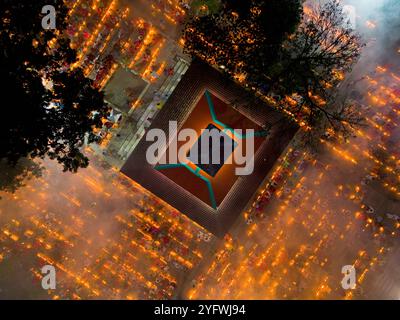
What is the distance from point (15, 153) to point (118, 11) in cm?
780

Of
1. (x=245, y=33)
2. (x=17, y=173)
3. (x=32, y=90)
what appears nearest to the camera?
(x=32, y=90)

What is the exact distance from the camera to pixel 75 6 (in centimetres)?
1462

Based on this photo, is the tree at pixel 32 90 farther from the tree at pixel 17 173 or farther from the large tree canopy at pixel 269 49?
the large tree canopy at pixel 269 49

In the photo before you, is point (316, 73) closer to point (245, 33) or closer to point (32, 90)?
point (245, 33)

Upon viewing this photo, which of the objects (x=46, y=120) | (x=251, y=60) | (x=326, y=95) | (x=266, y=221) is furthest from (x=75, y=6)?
(x=266, y=221)

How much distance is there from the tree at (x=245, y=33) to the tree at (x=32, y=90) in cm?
464

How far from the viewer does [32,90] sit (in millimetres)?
10086

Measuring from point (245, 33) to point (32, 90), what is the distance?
7.44 m

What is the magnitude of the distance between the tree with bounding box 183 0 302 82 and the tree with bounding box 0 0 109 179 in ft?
15.2

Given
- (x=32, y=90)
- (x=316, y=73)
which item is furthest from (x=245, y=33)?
(x=32, y=90)

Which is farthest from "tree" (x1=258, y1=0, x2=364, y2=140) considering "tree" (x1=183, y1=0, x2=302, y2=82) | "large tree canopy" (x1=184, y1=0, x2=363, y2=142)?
"tree" (x1=183, y1=0, x2=302, y2=82)

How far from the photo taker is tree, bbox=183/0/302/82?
39.7ft

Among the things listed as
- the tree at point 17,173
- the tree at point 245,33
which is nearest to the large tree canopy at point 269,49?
the tree at point 245,33

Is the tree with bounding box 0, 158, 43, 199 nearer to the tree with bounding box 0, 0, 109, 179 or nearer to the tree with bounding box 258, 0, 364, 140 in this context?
the tree with bounding box 0, 0, 109, 179
